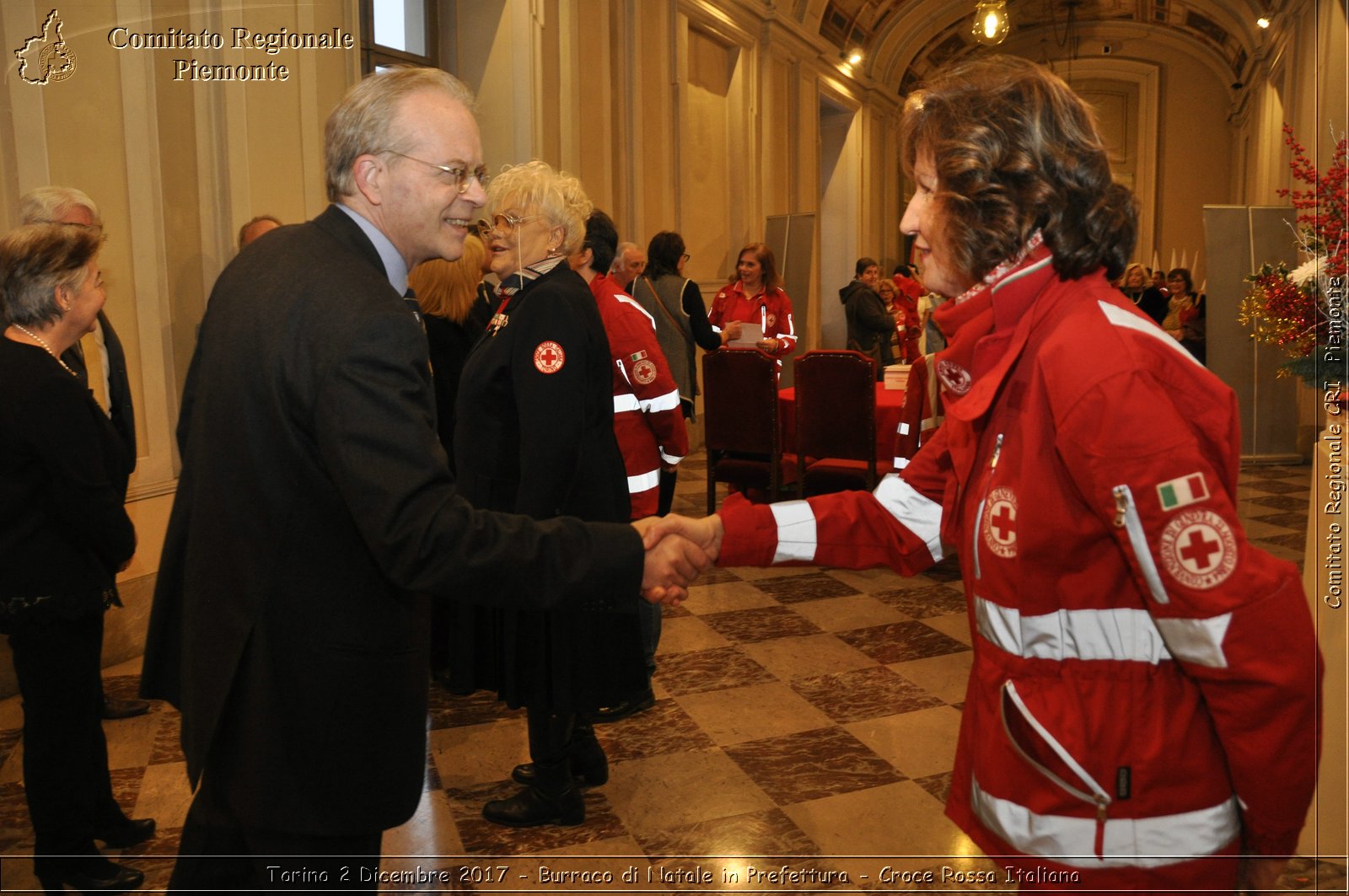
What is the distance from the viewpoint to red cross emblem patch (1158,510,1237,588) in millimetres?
1201

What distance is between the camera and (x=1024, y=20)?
21.2 metres

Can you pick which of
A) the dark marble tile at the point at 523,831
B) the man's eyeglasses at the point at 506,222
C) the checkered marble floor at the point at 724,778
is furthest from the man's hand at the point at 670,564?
the man's eyeglasses at the point at 506,222

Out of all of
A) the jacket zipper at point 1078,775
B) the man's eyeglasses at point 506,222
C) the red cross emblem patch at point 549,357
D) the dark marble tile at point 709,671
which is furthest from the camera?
the dark marble tile at point 709,671

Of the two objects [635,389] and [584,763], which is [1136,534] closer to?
[584,763]

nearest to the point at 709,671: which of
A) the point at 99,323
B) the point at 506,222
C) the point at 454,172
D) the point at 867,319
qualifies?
the point at 506,222

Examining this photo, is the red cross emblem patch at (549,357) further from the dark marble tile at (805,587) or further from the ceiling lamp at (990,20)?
the ceiling lamp at (990,20)

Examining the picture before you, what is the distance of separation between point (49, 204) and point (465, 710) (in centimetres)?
237

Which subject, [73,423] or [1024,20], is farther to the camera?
[1024,20]

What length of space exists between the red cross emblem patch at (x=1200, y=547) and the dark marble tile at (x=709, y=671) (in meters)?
3.06

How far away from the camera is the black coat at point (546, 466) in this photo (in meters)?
2.86

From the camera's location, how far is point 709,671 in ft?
14.3

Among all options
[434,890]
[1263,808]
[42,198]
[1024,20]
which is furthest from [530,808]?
[1024,20]

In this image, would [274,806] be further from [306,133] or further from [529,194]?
[306,133]

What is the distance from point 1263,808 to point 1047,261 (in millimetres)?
736
